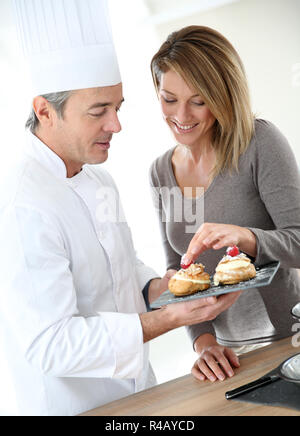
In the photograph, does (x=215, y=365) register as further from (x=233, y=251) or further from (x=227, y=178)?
(x=227, y=178)

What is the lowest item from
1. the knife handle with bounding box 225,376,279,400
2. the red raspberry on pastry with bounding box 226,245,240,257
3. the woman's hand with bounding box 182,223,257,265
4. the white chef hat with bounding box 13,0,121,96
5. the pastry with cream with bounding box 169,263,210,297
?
the knife handle with bounding box 225,376,279,400

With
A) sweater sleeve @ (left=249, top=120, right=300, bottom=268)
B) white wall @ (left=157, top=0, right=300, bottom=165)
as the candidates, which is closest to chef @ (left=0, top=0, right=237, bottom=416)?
sweater sleeve @ (left=249, top=120, right=300, bottom=268)

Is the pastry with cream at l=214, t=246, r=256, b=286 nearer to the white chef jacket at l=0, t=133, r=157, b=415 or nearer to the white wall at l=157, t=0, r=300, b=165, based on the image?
the white chef jacket at l=0, t=133, r=157, b=415

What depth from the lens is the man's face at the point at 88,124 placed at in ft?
5.74

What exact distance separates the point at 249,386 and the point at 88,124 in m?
0.95

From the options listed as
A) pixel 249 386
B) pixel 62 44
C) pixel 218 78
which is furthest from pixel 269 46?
pixel 249 386

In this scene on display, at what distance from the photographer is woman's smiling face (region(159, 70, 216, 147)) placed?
2062mm

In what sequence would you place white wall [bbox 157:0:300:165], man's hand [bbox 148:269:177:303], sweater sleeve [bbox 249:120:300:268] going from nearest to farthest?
sweater sleeve [bbox 249:120:300:268], man's hand [bbox 148:269:177:303], white wall [bbox 157:0:300:165]

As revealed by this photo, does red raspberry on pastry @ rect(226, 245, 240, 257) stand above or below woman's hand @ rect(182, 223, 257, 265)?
below

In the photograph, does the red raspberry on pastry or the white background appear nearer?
the red raspberry on pastry

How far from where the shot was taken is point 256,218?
2.09m

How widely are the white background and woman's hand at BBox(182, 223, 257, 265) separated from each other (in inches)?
107

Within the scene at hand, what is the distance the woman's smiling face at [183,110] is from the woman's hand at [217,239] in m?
0.52
